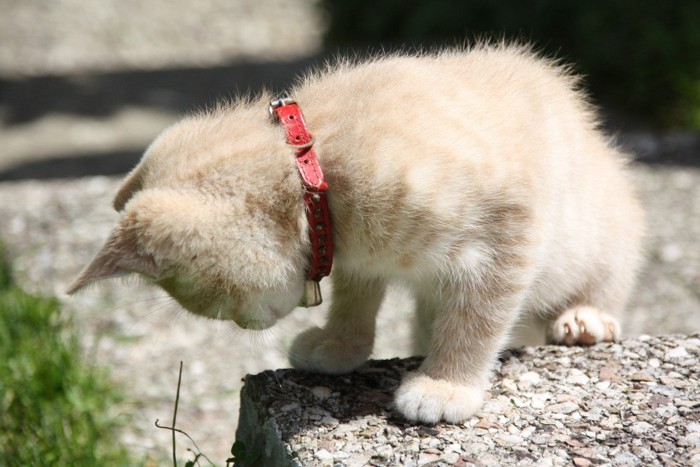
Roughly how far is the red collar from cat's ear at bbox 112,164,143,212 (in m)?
0.41

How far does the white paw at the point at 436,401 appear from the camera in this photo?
231 centimetres

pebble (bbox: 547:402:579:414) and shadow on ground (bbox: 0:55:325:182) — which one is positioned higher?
pebble (bbox: 547:402:579:414)

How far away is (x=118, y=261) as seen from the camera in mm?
2049

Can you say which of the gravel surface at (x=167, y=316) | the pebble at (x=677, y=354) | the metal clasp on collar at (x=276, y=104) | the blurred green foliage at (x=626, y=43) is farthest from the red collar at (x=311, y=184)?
the blurred green foliage at (x=626, y=43)

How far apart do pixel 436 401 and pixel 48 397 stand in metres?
1.75

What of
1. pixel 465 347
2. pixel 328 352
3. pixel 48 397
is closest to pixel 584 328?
pixel 465 347

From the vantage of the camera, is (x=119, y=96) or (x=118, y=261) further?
(x=119, y=96)

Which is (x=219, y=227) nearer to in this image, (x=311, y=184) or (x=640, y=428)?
(x=311, y=184)

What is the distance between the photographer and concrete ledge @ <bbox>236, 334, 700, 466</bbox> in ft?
7.13

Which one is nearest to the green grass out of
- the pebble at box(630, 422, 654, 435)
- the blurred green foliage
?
the pebble at box(630, 422, 654, 435)

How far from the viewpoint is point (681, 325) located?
4.36 m

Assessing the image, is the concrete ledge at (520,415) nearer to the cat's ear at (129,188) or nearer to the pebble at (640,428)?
the pebble at (640,428)

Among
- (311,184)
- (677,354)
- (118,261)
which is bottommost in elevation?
(677,354)

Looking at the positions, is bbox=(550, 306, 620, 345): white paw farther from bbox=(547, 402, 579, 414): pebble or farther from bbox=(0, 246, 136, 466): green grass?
bbox=(0, 246, 136, 466): green grass
